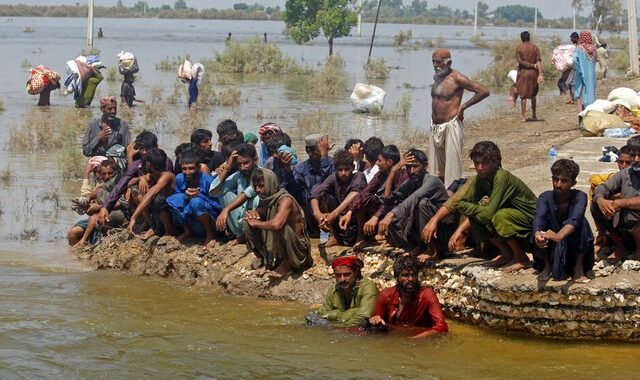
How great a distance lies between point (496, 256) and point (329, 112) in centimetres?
1601

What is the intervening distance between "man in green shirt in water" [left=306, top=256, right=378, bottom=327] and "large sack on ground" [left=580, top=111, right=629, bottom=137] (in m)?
8.40

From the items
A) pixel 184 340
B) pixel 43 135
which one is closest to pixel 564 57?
pixel 43 135

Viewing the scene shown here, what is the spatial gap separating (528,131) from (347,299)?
1000 centimetres

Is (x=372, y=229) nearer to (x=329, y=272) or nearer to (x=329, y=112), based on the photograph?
(x=329, y=272)

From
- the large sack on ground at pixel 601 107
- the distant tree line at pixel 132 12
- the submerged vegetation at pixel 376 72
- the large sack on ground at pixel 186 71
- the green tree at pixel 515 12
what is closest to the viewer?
the large sack on ground at pixel 601 107

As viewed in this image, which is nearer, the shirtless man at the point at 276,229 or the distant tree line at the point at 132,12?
the shirtless man at the point at 276,229

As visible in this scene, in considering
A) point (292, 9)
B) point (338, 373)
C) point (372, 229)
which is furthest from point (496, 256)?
point (292, 9)

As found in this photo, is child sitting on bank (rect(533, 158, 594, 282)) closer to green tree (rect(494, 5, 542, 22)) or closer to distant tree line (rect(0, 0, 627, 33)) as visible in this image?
distant tree line (rect(0, 0, 627, 33))

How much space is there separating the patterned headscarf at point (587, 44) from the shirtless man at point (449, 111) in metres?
7.37

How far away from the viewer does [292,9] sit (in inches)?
1799

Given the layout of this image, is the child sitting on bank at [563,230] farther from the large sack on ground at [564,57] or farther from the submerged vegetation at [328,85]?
the submerged vegetation at [328,85]

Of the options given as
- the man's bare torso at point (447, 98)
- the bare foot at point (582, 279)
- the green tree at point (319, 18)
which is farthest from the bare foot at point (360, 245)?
the green tree at point (319, 18)

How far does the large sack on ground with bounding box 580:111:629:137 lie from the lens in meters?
15.3

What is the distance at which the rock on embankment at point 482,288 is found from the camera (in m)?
7.28
